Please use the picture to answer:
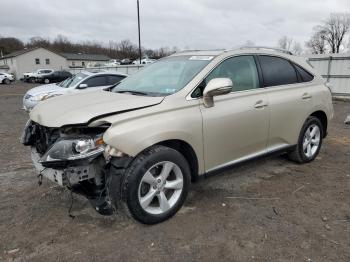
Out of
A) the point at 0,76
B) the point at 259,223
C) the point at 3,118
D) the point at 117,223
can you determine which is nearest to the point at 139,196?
the point at 117,223

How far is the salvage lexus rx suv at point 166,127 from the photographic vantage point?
3.02 m

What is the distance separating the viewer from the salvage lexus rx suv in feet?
9.91

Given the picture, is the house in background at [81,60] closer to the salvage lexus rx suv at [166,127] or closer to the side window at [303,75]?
the side window at [303,75]

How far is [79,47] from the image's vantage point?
95062 mm

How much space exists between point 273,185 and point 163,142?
1.88 metres

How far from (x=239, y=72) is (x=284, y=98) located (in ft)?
2.76

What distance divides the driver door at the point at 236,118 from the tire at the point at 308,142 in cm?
95

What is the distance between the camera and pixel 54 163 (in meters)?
2.97

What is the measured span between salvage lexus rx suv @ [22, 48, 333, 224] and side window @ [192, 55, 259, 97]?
1 cm

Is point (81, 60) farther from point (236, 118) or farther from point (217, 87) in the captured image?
point (217, 87)

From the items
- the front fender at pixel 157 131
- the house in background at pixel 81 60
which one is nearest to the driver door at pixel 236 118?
the front fender at pixel 157 131

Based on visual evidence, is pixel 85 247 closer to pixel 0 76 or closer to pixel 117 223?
pixel 117 223

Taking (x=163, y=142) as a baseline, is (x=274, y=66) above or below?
above

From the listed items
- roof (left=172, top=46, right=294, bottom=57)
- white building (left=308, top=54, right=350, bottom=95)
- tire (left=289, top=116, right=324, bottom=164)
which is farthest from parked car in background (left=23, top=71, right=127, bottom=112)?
white building (left=308, top=54, right=350, bottom=95)
